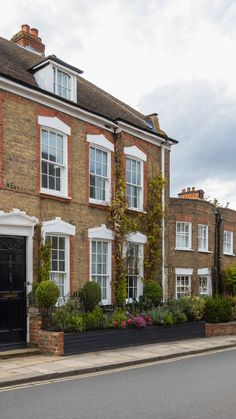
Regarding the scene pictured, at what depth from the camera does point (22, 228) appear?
12305 millimetres

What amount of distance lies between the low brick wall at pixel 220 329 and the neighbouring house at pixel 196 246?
492 cm

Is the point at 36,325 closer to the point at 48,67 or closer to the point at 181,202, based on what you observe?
the point at 48,67

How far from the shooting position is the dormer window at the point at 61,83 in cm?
1444

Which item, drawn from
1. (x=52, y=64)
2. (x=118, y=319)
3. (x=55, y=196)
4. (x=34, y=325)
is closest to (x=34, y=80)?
(x=52, y=64)

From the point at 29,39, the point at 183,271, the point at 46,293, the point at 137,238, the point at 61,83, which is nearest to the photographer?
the point at 46,293

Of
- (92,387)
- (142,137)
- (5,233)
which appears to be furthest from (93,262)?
(92,387)

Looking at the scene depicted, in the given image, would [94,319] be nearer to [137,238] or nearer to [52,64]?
[137,238]

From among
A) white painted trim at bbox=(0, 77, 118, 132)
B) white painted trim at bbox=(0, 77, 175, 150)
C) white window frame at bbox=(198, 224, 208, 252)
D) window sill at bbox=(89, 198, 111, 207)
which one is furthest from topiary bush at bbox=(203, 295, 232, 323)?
white window frame at bbox=(198, 224, 208, 252)

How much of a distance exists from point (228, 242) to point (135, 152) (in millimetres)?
12386

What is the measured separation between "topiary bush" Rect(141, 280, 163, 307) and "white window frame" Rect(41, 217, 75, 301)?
3.07 meters

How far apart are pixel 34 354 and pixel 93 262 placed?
397 centimetres

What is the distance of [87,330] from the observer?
12.4 metres

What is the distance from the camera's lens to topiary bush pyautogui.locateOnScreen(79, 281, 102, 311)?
43.3 feet

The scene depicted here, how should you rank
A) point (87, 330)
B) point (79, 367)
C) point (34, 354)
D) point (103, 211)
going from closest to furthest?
1. point (79, 367)
2. point (34, 354)
3. point (87, 330)
4. point (103, 211)
